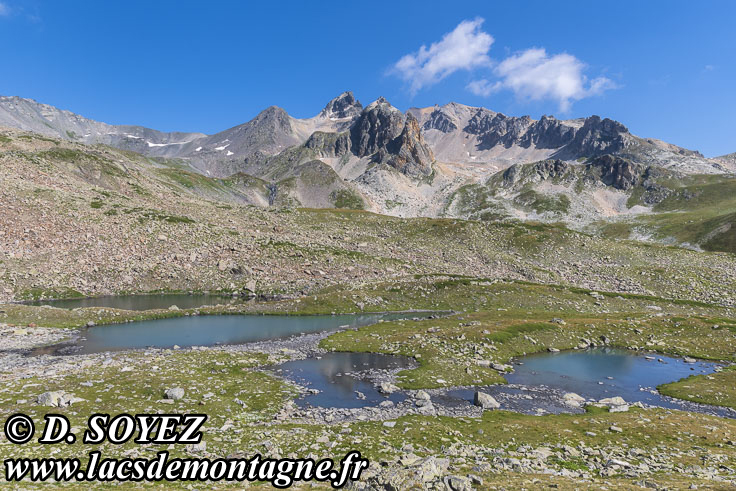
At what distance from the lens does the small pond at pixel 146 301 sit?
66.1 metres

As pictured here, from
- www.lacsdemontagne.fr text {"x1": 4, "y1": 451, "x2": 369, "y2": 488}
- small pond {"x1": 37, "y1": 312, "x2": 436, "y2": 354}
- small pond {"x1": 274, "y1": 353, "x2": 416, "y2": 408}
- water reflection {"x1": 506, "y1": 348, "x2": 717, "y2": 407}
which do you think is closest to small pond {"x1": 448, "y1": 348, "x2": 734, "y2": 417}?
water reflection {"x1": 506, "y1": 348, "x2": 717, "y2": 407}

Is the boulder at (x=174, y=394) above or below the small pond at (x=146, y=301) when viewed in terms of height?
above

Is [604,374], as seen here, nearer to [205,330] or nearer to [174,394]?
[174,394]

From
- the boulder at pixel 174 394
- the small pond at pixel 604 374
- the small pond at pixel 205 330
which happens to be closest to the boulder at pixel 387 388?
the small pond at pixel 604 374

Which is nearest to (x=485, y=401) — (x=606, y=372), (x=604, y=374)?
(x=604, y=374)

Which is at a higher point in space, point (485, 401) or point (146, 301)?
point (485, 401)

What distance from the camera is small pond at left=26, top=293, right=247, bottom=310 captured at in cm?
6612

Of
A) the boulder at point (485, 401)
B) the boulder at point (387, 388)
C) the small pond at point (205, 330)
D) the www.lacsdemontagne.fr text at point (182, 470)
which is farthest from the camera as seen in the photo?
the small pond at point (205, 330)

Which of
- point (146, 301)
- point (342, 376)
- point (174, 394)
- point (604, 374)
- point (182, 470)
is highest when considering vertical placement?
point (182, 470)

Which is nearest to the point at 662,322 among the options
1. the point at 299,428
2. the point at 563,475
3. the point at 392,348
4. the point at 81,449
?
the point at 392,348

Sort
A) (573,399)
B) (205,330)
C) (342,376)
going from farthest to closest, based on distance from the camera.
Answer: (205,330)
(342,376)
(573,399)

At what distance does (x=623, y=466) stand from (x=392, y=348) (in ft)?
93.1

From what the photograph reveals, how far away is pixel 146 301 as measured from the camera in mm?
71062

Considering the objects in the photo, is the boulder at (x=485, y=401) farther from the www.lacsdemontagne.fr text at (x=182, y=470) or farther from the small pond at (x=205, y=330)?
the small pond at (x=205, y=330)
